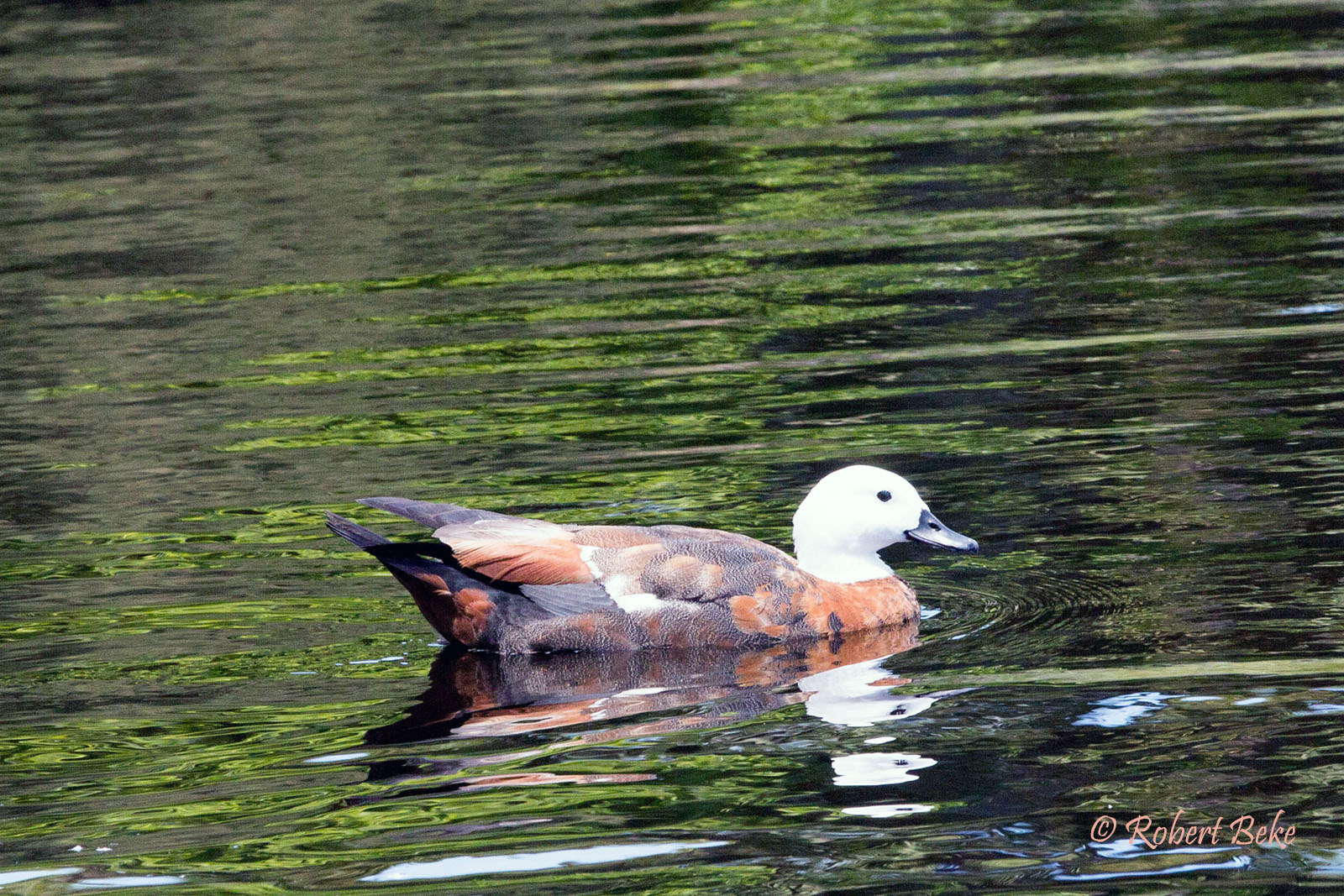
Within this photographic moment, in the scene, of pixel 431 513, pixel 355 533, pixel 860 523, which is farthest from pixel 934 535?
pixel 355 533

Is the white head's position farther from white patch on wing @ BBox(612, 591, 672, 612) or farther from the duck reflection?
white patch on wing @ BBox(612, 591, 672, 612)

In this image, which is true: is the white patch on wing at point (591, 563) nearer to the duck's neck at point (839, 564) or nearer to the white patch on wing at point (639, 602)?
the white patch on wing at point (639, 602)

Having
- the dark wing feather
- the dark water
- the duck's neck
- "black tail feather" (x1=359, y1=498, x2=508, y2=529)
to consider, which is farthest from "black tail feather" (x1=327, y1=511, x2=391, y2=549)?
the duck's neck

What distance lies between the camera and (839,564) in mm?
7875

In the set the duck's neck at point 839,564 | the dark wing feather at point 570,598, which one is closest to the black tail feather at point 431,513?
the dark wing feather at point 570,598

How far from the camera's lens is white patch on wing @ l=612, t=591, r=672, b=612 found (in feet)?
24.3

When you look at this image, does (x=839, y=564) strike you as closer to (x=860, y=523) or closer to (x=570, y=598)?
(x=860, y=523)

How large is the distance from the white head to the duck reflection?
14.9 inches

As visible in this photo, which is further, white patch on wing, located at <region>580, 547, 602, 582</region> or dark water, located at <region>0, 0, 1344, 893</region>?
white patch on wing, located at <region>580, 547, 602, 582</region>

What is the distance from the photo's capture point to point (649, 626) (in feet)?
24.3

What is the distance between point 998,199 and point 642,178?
3.55 metres

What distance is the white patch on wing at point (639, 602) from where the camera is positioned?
24.3ft

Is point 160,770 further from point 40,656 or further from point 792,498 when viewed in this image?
point 792,498

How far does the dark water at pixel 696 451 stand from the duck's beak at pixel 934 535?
9.7 inches
